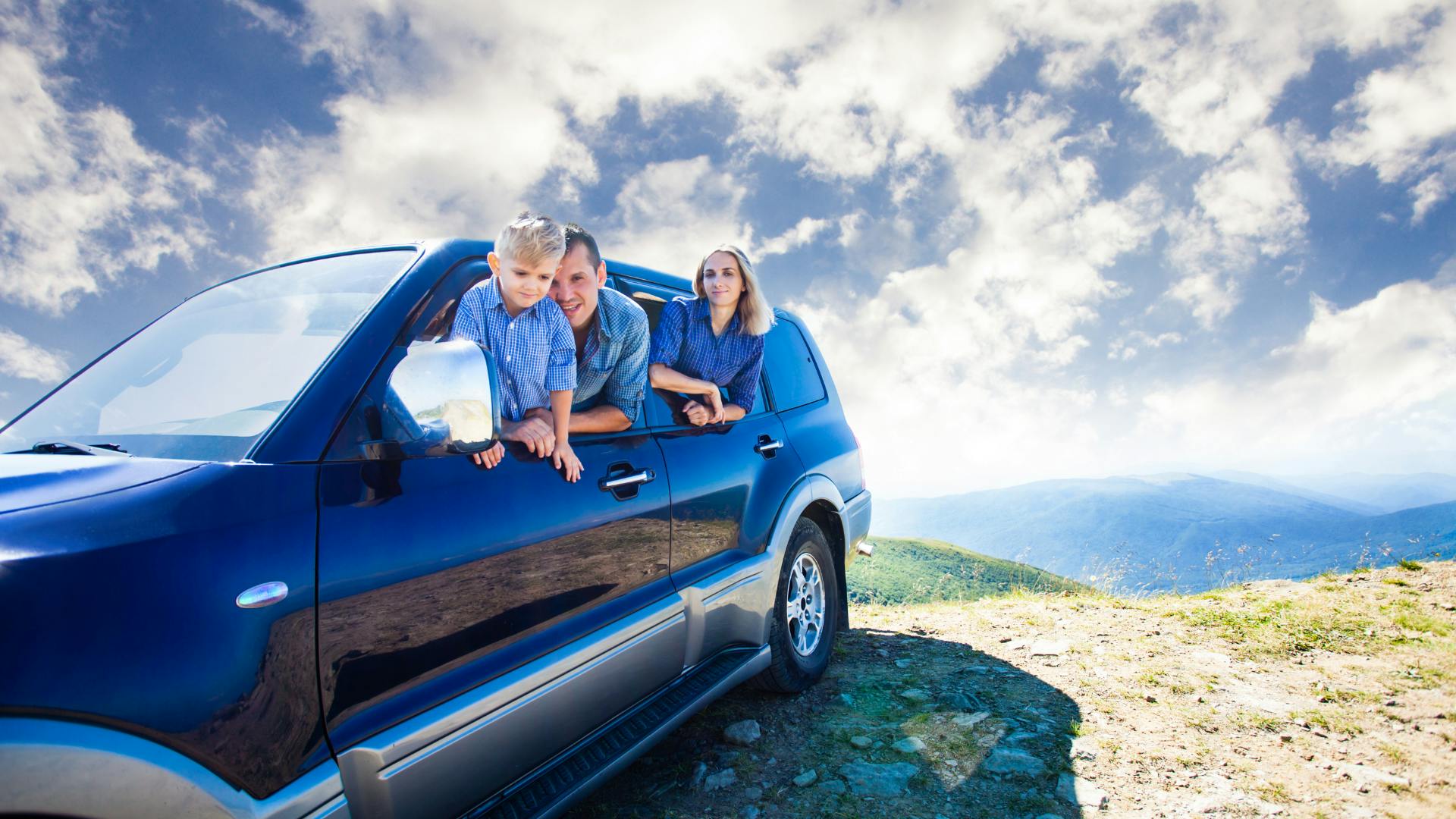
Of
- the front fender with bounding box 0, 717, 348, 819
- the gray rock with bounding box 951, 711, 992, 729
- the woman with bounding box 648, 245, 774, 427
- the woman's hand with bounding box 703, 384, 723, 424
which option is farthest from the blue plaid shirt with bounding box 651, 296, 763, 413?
the front fender with bounding box 0, 717, 348, 819

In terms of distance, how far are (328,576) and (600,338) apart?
1.29 metres

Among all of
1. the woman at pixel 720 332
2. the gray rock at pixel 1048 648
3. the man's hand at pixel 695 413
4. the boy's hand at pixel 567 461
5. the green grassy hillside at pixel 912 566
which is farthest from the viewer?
the green grassy hillside at pixel 912 566

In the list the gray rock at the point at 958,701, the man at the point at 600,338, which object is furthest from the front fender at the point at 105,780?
the gray rock at the point at 958,701

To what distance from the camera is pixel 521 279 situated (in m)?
2.11

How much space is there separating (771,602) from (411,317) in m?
2.02

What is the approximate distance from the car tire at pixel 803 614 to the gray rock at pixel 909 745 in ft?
1.93

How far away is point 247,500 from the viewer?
1373 mm

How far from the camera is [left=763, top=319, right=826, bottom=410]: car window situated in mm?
3758

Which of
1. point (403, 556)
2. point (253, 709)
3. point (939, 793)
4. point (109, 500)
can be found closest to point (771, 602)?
point (939, 793)

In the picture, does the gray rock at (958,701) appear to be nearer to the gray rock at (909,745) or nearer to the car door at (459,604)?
the gray rock at (909,745)

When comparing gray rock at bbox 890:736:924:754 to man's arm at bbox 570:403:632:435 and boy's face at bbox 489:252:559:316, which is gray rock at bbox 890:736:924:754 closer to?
man's arm at bbox 570:403:632:435

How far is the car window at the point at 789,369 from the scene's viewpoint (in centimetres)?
376

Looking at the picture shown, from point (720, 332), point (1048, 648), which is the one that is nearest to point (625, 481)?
point (720, 332)

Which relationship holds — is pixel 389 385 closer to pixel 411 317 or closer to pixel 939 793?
pixel 411 317
